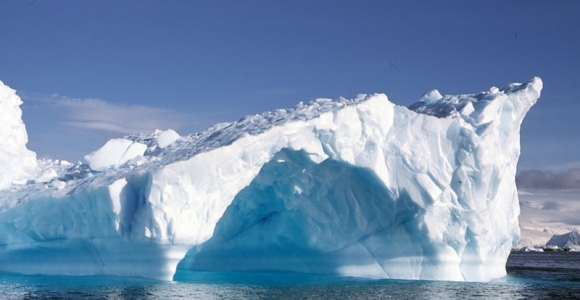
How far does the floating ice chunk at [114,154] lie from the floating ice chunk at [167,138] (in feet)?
1.70

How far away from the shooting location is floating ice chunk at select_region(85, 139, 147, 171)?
20.5m

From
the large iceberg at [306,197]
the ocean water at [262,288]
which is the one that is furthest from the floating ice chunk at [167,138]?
the ocean water at [262,288]

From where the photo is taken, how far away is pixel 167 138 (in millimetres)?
21094

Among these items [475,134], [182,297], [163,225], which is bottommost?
[182,297]

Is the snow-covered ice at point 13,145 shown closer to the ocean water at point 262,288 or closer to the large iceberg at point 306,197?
the large iceberg at point 306,197

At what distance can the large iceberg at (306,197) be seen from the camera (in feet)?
53.6

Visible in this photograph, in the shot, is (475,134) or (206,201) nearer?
(206,201)

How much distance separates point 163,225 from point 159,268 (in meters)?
1.50

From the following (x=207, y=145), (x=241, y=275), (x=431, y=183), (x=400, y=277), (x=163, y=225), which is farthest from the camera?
(x=241, y=275)

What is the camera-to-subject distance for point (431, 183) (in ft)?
59.6

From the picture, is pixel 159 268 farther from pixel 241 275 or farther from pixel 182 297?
pixel 241 275

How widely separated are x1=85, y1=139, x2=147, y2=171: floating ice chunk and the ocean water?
3.48 metres

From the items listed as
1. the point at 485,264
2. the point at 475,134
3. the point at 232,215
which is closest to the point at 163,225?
the point at 232,215

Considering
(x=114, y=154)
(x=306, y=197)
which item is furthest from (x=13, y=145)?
(x=306, y=197)
